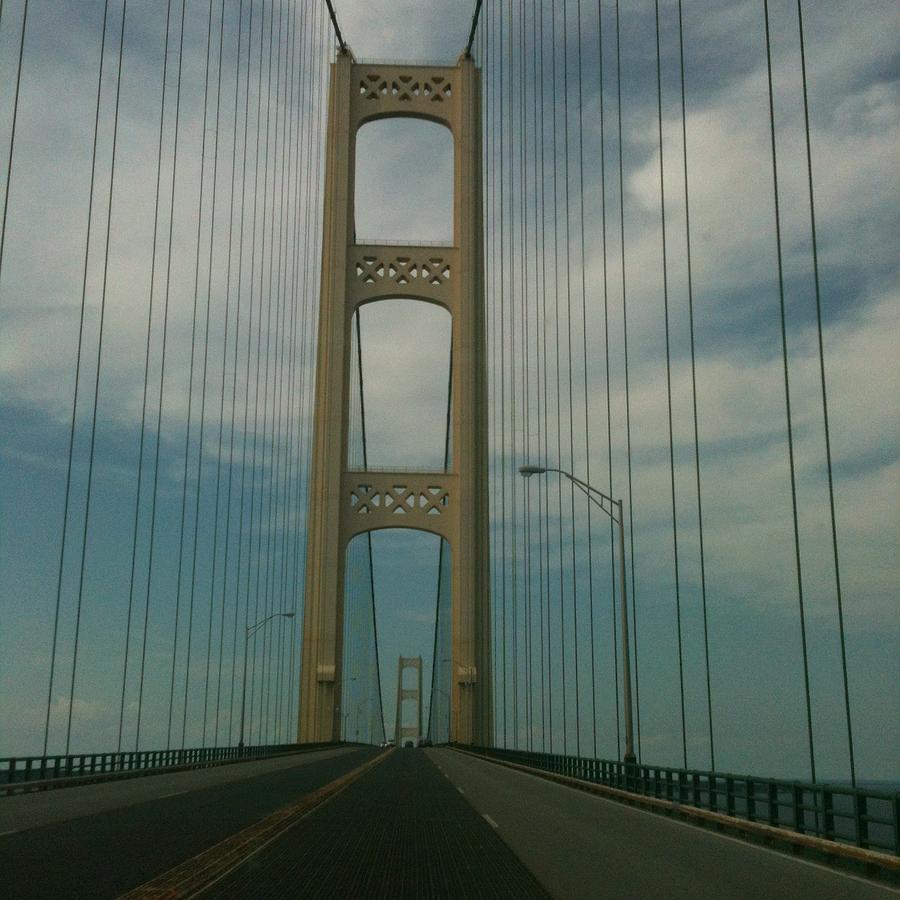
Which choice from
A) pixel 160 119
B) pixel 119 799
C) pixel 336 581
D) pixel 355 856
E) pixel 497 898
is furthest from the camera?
pixel 336 581

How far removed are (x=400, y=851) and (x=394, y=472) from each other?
1953 inches

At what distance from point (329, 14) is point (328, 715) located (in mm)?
34845

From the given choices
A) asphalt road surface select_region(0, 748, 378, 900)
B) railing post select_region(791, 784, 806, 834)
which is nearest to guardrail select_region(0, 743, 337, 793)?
asphalt road surface select_region(0, 748, 378, 900)

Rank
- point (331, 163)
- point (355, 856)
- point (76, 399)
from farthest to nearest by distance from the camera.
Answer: point (331, 163) → point (76, 399) → point (355, 856)

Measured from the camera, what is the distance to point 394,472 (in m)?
62.9

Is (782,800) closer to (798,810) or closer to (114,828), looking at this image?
(798,810)

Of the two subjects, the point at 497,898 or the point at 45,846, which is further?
the point at 45,846

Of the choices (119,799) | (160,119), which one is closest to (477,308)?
(160,119)

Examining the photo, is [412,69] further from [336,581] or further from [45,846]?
[45,846]

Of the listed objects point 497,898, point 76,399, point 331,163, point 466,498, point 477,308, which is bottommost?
point 497,898

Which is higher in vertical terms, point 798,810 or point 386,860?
point 798,810

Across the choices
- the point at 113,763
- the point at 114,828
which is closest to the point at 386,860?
the point at 114,828

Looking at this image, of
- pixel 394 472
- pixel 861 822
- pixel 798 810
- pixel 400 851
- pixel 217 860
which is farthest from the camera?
pixel 394 472

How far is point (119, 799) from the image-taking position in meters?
22.4
